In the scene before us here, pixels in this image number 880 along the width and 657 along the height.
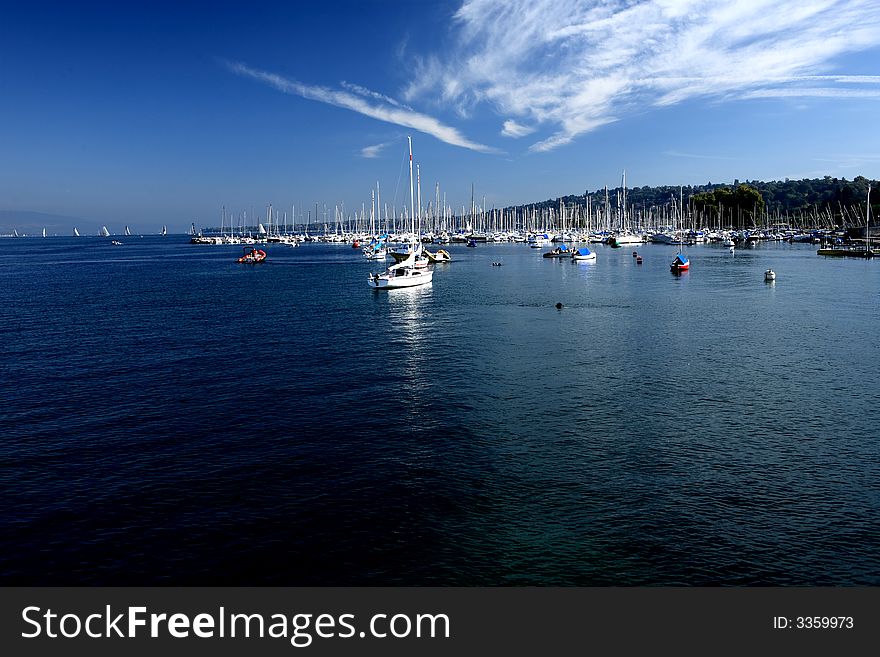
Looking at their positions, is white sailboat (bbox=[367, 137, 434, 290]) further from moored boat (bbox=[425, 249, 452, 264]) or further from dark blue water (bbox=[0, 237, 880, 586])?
moored boat (bbox=[425, 249, 452, 264])

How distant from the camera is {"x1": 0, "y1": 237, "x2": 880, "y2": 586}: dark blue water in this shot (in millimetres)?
19438

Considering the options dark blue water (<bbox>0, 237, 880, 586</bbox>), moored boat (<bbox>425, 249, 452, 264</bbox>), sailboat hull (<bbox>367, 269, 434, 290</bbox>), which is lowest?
dark blue water (<bbox>0, 237, 880, 586</bbox>)

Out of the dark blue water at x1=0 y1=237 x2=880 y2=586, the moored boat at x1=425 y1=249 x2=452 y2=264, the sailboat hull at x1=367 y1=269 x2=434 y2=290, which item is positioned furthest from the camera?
the moored boat at x1=425 y1=249 x2=452 y2=264

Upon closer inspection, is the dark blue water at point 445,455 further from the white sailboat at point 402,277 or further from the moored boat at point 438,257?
the moored boat at point 438,257

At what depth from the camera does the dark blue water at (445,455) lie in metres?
19.4

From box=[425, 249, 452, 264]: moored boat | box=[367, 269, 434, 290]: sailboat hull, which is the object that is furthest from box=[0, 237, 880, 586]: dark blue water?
box=[425, 249, 452, 264]: moored boat

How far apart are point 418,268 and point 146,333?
52.3 meters

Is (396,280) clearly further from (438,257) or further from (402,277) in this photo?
(438,257)

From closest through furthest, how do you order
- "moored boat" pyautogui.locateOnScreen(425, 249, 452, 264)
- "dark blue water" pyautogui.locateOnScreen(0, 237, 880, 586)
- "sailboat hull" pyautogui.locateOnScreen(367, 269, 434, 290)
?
"dark blue water" pyautogui.locateOnScreen(0, 237, 880, 586), "sailboat hull" pyautogui.locateOnScreen(367, 269, 434, 290), "moored boat" pyautogui.locateOnScreen(425, 249, 452, 264)

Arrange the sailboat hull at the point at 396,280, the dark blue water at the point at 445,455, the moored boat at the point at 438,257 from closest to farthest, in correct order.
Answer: the dark blue water at the point at 445,455
the sailboat hull at the point at 396,280
the moored boat at the point at 438,257

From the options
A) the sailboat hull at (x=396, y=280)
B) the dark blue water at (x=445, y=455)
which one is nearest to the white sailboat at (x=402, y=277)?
the sailboat hull at (x=396, y=280)

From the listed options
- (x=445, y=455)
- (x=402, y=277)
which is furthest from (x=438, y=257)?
(x=445, y=455)
